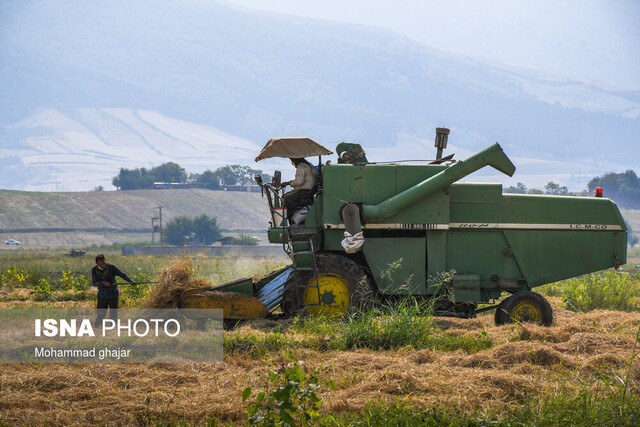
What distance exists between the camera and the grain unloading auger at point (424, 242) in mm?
11461

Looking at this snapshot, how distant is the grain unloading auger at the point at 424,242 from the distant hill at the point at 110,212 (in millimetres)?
128144

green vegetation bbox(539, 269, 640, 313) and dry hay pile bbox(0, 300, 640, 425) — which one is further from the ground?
green vegetation bbox(539, 269, 640, 313)

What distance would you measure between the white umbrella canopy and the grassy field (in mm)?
2604

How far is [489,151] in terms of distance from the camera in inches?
455

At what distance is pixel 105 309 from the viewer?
467 inches

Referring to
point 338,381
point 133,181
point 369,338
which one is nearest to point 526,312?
point 369,338

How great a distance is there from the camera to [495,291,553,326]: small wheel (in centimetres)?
1146

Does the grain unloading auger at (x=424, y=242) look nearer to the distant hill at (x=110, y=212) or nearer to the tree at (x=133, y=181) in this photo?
the distant hill at (x=110, y=212)

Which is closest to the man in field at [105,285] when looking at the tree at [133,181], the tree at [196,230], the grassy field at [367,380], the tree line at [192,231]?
the grassy field at [367,380]

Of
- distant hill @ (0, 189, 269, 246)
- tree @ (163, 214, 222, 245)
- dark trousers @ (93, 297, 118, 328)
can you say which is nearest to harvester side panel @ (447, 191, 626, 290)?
dark trousers @ (93, 297, 118, 328)

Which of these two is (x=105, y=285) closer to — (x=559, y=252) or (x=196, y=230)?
(x=559, y=252)

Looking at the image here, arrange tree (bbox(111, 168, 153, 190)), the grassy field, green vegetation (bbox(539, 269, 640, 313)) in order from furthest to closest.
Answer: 1. tree (bbox(111, 168, 153, 190))
2. green vegetation (bbox(539, 269, 640, 313))
3. the grassy field

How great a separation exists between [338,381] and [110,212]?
512ft

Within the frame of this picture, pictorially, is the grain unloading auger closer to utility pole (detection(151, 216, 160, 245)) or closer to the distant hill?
utility pole (detection(151, 216, 160, 245))
